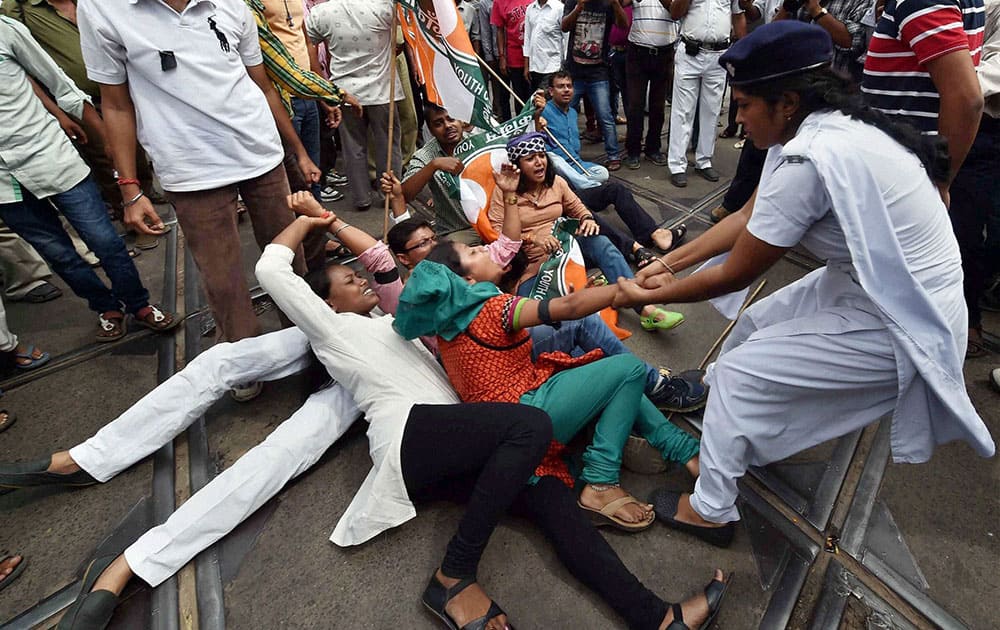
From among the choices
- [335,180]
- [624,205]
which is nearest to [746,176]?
[624,205]

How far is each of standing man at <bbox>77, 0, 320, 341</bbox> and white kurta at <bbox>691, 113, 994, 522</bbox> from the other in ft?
6.78

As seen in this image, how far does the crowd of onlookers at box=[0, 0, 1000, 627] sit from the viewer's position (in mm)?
1727

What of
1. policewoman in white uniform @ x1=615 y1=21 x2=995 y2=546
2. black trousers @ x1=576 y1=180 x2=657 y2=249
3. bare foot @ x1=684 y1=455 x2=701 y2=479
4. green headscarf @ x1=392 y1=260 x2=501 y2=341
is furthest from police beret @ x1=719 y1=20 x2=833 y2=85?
black trousers @ x1=576 y1=180 x2=657 y2=249

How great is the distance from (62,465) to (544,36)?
4899 millimetres

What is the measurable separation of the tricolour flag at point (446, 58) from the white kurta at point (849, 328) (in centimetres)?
213

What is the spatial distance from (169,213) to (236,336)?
114 inches

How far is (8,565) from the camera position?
1.82 meters

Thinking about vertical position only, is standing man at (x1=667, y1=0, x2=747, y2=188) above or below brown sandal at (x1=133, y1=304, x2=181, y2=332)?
above

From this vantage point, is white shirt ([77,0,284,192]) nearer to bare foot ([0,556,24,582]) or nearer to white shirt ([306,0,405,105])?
bare foot ([0,556,24,582])

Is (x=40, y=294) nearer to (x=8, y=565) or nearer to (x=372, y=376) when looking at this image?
(x=8, y=565)

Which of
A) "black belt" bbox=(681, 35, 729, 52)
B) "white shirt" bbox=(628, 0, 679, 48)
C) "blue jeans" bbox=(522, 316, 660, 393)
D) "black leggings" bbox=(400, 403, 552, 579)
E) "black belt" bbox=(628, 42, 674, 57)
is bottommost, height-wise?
"blue jeans" bbox=(522, 316, 660, 393)

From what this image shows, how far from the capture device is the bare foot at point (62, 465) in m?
2.00

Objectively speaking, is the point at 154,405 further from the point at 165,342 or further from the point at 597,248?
the point at 597,248

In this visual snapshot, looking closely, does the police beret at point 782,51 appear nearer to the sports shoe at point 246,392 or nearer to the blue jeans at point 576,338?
the blue jeans at point 576,338
